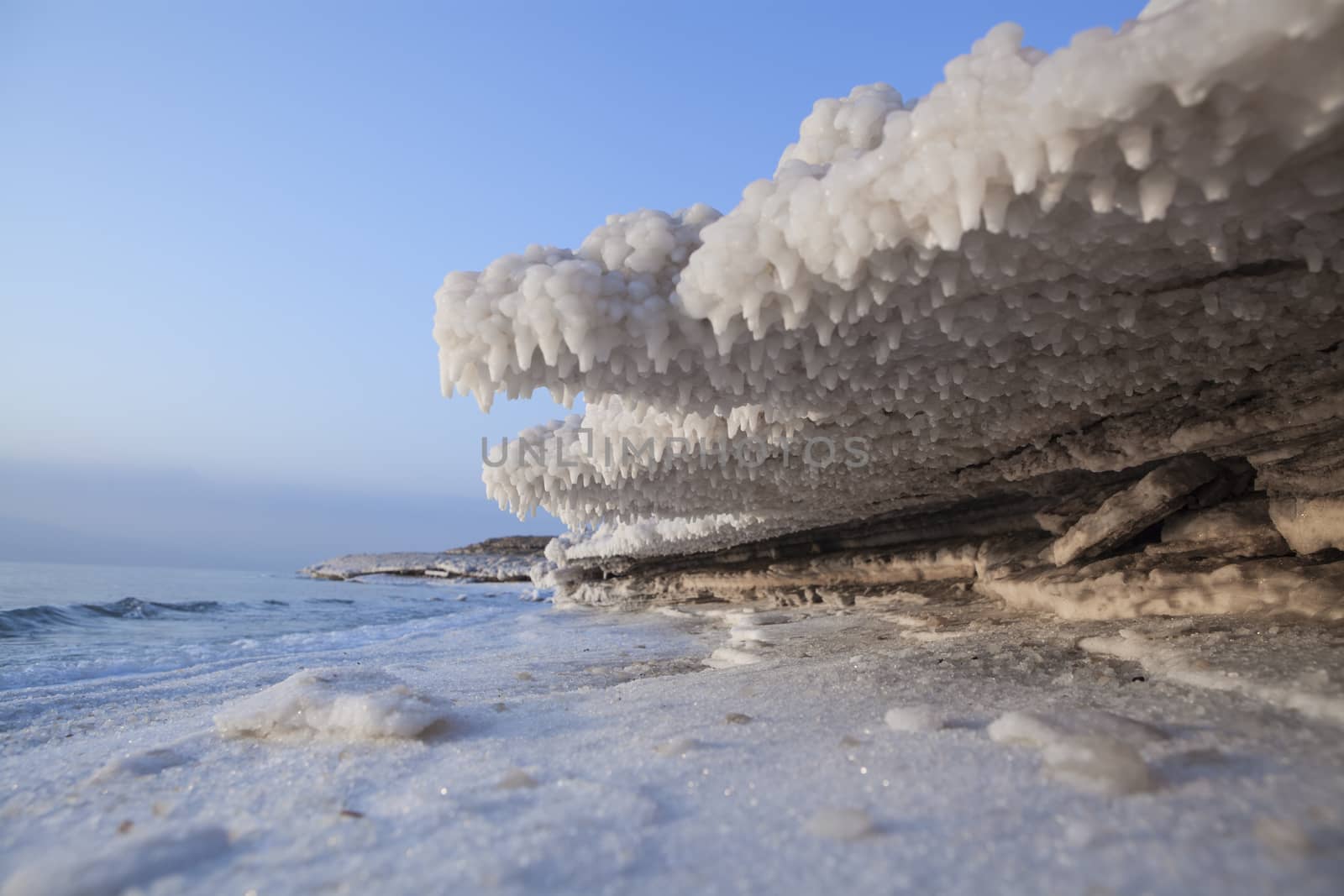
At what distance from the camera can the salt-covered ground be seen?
1107 mm

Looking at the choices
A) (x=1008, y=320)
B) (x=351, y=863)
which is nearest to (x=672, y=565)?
(x=1008, y=320)

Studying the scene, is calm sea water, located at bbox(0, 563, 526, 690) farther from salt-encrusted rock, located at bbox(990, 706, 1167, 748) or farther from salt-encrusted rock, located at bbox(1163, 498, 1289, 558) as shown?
salt-encrusted rock, located at bbox(1163, 498, 1289, 558)

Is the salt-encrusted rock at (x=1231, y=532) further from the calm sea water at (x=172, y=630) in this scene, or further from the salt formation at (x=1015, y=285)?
the calm sea water at (x=172, y=630)

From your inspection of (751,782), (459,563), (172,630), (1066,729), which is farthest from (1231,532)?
(459,563)

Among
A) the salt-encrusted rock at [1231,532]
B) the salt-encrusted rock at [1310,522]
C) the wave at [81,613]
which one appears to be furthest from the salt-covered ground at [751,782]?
the wave at [81,613]

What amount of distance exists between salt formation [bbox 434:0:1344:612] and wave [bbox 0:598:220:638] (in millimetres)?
7693

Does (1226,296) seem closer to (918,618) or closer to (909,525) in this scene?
(918,618)

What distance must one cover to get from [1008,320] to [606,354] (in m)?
1.25

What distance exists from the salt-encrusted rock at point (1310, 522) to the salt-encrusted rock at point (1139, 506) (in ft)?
1.70

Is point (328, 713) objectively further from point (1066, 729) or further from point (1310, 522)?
point (1310, 522)

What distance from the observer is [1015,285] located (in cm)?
200

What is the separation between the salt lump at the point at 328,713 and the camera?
6.62 ft

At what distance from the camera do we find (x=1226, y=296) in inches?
85.6

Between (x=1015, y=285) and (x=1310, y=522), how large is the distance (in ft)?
7.59
